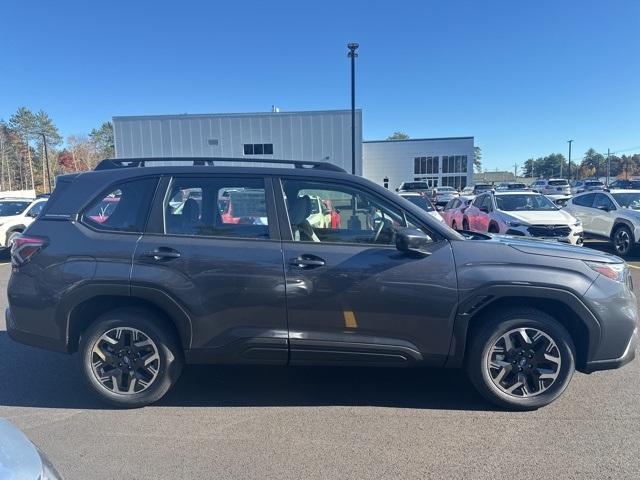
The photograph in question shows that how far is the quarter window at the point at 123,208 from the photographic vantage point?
135 inches

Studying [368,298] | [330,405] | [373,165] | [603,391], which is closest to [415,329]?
[368,298]

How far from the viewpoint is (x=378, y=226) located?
3383mm

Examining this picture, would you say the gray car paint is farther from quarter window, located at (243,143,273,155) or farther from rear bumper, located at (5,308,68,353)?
quarter window, located at (243,143,273,155)

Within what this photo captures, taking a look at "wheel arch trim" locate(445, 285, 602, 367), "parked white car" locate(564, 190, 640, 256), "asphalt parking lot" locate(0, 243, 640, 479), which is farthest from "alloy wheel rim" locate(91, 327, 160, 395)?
"parked white car" locate(564, 190, 640, 256)

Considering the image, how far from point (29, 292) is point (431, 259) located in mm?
3175

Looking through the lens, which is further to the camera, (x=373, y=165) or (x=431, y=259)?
(x=373, y=165)

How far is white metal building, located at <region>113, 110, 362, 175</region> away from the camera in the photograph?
33.3 m

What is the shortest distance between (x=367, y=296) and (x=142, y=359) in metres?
1.87

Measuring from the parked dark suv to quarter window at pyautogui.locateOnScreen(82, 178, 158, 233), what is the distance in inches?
0.5

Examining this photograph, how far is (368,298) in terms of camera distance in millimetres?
3215

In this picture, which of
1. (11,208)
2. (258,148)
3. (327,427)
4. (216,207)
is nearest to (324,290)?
(327,427)

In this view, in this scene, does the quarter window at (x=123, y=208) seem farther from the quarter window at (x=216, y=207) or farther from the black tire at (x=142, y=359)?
the black tire at (x=142, y=359)

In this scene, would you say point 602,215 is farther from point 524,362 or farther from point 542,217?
point 524,362

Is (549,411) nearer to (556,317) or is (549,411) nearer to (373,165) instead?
(556,317)
